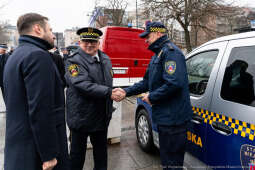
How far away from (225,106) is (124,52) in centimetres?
411

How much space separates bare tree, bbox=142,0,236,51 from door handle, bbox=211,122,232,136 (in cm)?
1274

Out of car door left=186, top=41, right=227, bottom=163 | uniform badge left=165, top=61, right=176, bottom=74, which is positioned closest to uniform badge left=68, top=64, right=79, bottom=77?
uniform badge left=165, top=61, right=176, bottom=74

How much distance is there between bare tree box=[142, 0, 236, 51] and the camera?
1300 cm

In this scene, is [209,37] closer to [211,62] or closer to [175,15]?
[175,15]

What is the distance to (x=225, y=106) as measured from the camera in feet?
5.66

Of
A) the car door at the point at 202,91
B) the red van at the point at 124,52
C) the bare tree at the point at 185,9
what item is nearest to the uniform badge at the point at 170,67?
the car door at the point at 202,91

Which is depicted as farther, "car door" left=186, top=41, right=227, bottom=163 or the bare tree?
the bare tree

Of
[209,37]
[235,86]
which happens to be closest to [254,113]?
[235,86]

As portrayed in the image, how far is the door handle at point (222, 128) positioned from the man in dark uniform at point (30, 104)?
1413 mm

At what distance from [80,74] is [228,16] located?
1450cm

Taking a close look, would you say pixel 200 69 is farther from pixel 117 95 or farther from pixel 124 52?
pixel 124 52

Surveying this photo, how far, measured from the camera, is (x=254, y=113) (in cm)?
147

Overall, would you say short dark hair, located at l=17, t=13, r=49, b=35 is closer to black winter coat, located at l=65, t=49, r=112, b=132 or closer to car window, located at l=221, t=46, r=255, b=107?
black winter coat, located at l=65, t=49, r=112, b=132

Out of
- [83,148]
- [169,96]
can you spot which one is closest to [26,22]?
[169,96]
